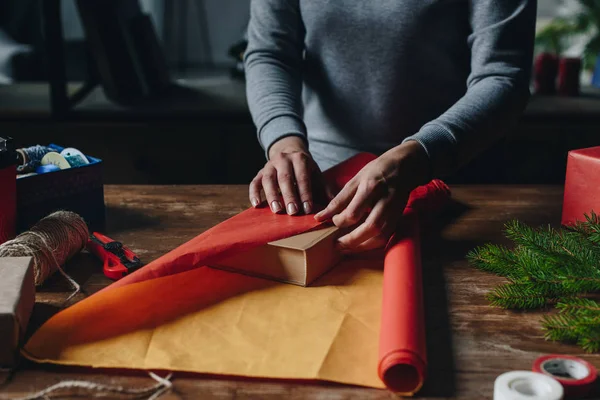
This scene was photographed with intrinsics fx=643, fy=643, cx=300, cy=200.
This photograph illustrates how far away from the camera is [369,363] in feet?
2.06

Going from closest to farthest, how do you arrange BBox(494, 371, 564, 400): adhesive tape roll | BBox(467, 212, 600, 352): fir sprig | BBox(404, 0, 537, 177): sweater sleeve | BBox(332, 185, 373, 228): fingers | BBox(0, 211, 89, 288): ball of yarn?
BBox(494, 371, 564, 400): adhesive tape roll, BBox(467, 212, 600, 352): fir sprig, BBox(0, 211, 89, 288): ball of yarn, BBox(332, 185, 373, 228): fingers, BBox(404, 0, 537, 177): sweater sleeve

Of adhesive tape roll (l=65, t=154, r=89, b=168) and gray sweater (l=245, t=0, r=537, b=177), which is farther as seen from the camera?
gray sweater (l=245, t=0, r=537, b=177)

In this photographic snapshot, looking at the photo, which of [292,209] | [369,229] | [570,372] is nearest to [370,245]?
[369,229]

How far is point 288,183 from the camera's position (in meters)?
1.01

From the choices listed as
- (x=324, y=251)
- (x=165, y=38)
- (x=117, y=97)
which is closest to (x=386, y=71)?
(x=324, y=251)

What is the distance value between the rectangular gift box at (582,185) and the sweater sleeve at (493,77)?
0.64 feet

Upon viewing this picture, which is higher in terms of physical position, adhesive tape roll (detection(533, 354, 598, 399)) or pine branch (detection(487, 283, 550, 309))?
adhesive tape roll (detection(533, 354, 598, 399))

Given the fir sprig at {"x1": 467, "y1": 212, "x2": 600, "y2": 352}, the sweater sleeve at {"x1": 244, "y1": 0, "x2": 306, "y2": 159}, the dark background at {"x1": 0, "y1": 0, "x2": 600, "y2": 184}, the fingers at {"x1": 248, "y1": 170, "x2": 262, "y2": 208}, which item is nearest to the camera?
the fir sprig at {"x1": 467, "y1": 212, "x2": 600, "y2": 352}

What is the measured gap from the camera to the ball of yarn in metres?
0.81

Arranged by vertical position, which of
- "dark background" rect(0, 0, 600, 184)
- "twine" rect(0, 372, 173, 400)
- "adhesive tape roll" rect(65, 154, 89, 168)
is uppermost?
"twine" rect(0, 372, 173, 400)

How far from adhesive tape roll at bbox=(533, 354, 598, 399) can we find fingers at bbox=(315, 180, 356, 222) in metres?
0.38

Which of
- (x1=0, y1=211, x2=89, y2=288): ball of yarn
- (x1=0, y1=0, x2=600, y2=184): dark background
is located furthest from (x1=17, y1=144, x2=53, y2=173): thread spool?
(x1=0, y1=0, x2=600, y2=184): dark background

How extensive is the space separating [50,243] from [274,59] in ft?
2.45

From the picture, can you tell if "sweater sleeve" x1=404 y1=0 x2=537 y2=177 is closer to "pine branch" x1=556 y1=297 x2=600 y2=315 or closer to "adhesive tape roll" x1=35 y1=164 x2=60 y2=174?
"pine branch" x1=556 y1=297 x2=600 y2=315
